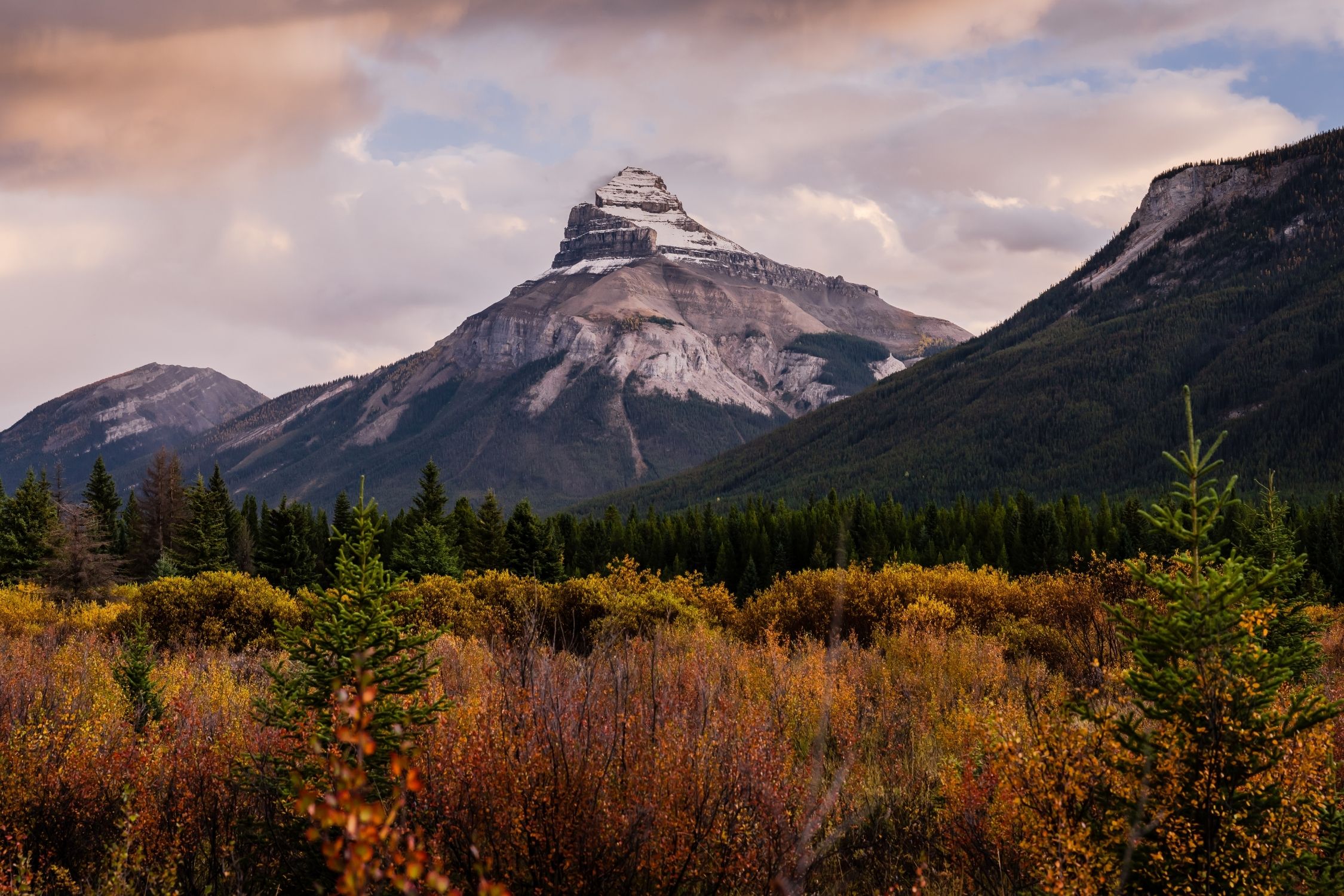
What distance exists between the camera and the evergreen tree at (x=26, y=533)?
4334 cm

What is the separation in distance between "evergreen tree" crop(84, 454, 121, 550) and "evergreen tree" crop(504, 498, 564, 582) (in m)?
31.9

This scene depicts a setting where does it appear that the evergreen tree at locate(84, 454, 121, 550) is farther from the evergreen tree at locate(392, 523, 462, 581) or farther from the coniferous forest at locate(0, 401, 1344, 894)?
the coniferous forest at locate(0, 401, 1344, 894)

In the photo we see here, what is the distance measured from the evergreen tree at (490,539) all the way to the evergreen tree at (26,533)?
23.6m

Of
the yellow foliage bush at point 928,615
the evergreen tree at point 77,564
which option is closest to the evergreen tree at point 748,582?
the yellow foliage bush at point 928,615

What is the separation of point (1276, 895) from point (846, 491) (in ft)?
622

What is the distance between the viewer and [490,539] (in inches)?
2322

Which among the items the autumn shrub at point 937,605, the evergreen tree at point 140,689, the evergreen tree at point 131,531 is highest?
the evergreen tree at point 131,531

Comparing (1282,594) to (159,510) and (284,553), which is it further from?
(159,510)

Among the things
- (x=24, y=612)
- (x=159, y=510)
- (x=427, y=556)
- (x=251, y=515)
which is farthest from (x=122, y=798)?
(x=251, y=515)

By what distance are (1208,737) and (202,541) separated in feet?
185

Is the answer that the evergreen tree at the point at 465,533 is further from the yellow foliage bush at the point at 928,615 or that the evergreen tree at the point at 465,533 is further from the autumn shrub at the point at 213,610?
the yellow foliage bush at the point at 928,615

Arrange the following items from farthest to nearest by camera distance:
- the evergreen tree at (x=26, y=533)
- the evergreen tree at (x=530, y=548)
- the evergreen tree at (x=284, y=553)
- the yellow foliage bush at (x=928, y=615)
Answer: the evergreen tree at (x=530, y=548) < the evergreen tree at (x=284, y=553) < the evergreen tree at (x=26, y=533) < the yellow foliage bush at (x=928, y=615)

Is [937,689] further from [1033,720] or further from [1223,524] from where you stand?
[1223,524]

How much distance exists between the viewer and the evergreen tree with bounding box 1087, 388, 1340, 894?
6.21 m
